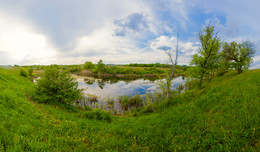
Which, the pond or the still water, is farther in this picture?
the still water

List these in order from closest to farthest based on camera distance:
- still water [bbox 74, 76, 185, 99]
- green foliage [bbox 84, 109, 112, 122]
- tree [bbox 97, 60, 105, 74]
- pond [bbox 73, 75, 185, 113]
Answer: green foliage [bbox 84, 109, 112, 122] → pond [bbox 73, 75, 185, 113] → still water [bbox 74, 76, 185, 99] → tree [bbox 97, 60, 105, 74]

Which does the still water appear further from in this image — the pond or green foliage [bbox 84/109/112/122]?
green foliage [bbox 84/109/112/122]

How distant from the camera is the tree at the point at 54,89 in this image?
12.9m

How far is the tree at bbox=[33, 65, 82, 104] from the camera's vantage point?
42.4 feet

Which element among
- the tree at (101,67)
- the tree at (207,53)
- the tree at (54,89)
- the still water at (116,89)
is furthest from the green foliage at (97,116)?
the tree at (101,67)

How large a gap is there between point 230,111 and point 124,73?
256ft

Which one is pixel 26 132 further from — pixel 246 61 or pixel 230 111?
pixel 246 61

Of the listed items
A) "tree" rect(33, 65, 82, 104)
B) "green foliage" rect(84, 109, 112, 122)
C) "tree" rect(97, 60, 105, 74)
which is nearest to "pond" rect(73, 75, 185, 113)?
"tree" rect(33, 65, 82, 104)

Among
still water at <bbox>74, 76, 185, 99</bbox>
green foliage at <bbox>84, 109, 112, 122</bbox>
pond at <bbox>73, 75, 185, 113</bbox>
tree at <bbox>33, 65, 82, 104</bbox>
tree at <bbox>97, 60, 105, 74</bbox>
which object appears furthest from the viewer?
tree at <bbox>97, 60, 105, 74</bbox>

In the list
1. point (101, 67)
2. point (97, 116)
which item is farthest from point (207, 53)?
point (101, 67)

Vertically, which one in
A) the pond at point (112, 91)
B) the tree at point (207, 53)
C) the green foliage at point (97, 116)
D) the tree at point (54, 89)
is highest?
the tree at point (207, 53)

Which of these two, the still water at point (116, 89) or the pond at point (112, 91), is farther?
the still water at point (116, 89)

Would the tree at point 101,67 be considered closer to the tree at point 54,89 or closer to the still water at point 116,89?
the still water at point 116,89

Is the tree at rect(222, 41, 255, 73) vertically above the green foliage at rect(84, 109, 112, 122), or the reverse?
the tree at rect(222, 41, 255, 73)
